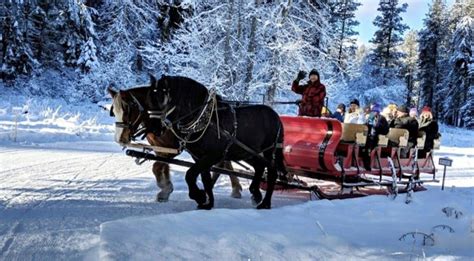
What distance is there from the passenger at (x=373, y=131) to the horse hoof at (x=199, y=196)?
3815mm

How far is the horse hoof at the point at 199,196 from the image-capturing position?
621 centimetres

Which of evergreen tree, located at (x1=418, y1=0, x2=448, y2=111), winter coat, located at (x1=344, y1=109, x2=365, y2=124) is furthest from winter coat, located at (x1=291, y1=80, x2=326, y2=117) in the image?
evergreen tree, located at (x1=418, y1=0, x2=448, y2=111)

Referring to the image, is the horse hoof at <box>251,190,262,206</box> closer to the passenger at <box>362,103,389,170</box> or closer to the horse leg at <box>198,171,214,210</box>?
the horse leg at <box>198,171,214,210</box>

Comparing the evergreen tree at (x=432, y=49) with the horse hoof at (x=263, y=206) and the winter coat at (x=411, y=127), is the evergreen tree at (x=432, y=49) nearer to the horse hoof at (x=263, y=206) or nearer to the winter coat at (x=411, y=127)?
the winter coat at (x=411, y=127)

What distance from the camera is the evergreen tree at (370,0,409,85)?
43.6 metres

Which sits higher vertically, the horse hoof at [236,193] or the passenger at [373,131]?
the passenger at [373,131]

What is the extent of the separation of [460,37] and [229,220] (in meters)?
45.9

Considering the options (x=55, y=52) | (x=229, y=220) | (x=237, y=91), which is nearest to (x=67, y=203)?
(x=229, y=220)

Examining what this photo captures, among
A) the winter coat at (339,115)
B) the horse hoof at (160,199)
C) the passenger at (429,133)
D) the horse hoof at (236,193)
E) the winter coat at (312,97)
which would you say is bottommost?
the horse hoof at (236,193)

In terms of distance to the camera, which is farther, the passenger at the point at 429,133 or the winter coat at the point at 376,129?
the passenger at the point at 429,133

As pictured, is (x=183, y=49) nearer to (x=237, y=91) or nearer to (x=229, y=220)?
(x=237, y=91)

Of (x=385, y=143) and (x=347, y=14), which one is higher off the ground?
(x=347, y=14)

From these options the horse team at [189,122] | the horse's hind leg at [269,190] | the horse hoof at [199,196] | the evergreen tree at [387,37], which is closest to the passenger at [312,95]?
the horse's hind leg at [269,190]

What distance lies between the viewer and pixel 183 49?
16.7m
